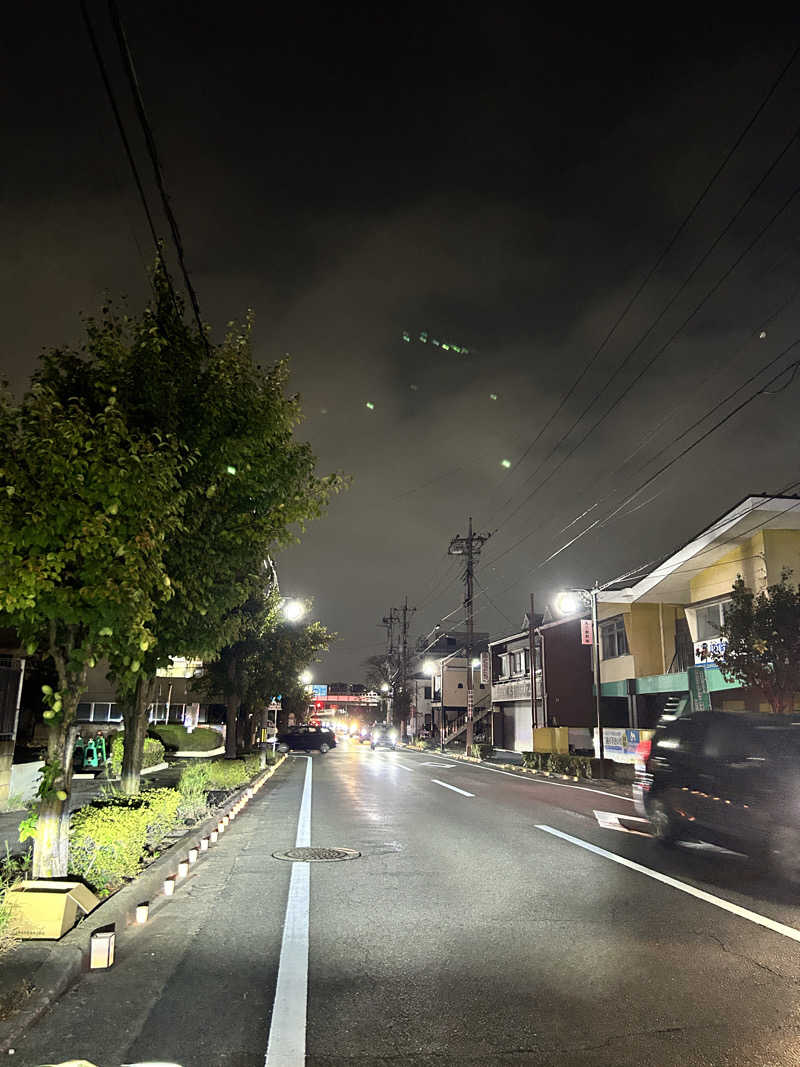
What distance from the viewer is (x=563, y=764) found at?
2741 centimetres

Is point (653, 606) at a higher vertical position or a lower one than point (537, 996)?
higher

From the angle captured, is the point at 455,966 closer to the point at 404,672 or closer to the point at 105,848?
the point at 105,848

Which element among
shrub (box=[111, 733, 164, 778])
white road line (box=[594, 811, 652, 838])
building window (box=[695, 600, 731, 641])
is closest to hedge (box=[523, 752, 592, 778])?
building window (box=[695, 600, 731, 641])

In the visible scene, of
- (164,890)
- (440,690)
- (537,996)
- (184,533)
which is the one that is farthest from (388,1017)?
(440,690)

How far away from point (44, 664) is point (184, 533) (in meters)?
20.6

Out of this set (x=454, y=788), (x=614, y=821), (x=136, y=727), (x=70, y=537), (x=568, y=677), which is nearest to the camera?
(x=70, y=537)

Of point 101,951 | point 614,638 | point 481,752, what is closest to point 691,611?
point 614,638

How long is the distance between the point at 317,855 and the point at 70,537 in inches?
234

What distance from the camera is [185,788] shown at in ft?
44.5

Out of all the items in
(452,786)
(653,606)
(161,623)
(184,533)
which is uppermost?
(653,606)

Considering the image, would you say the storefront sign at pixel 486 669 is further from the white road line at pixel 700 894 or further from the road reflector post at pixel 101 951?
the road reflector post at pixel 101 951

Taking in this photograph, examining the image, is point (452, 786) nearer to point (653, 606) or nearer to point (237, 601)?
point (237, 601)

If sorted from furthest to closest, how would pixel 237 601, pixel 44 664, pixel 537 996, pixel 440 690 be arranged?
1. pixel 440 690
2. pixel 44 664
3. pixel 237 601
4. pixel 537 996

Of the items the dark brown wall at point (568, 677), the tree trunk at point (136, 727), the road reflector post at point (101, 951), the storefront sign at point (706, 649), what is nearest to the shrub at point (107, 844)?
the road reflector post at point (101, 951)
